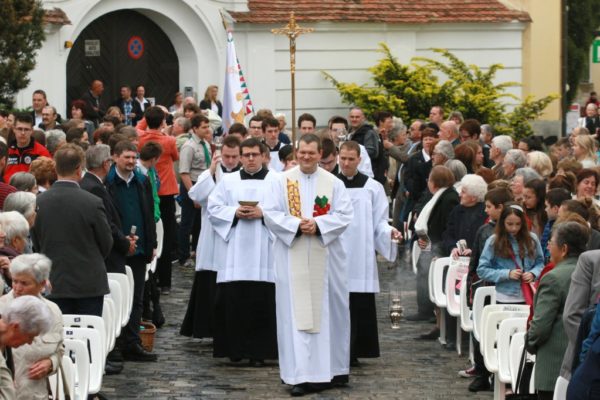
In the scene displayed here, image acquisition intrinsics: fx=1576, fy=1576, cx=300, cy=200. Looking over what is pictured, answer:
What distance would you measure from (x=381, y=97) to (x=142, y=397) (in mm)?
16865

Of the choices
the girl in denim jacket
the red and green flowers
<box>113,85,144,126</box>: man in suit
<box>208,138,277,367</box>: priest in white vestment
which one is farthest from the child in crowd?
<box>113,85,144,126</box>: man in suit

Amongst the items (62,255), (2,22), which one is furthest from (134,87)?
(62,255)

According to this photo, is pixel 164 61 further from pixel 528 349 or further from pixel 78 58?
pixel 528 349

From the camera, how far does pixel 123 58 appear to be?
29312 millimetres

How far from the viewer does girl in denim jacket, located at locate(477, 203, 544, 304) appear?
12.4m

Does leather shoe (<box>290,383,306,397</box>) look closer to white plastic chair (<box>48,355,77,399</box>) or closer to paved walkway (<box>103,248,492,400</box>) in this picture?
paved walkway (<box>103,248,492,400</box>)

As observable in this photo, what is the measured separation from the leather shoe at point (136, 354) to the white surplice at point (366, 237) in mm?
1894

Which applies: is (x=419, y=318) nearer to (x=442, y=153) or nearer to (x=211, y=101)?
(x=442, y=153)

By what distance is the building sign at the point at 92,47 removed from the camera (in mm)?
28672

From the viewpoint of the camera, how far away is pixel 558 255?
10.1 metres

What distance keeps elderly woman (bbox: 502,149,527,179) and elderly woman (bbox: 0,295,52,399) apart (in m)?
8.62

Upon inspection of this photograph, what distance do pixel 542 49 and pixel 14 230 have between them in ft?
75.3

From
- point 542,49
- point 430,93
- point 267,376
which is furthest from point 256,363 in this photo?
point 542,49

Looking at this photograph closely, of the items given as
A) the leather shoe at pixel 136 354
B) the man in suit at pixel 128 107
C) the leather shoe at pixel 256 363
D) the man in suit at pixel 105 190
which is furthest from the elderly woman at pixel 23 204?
the man in suit at pixel 128 107
